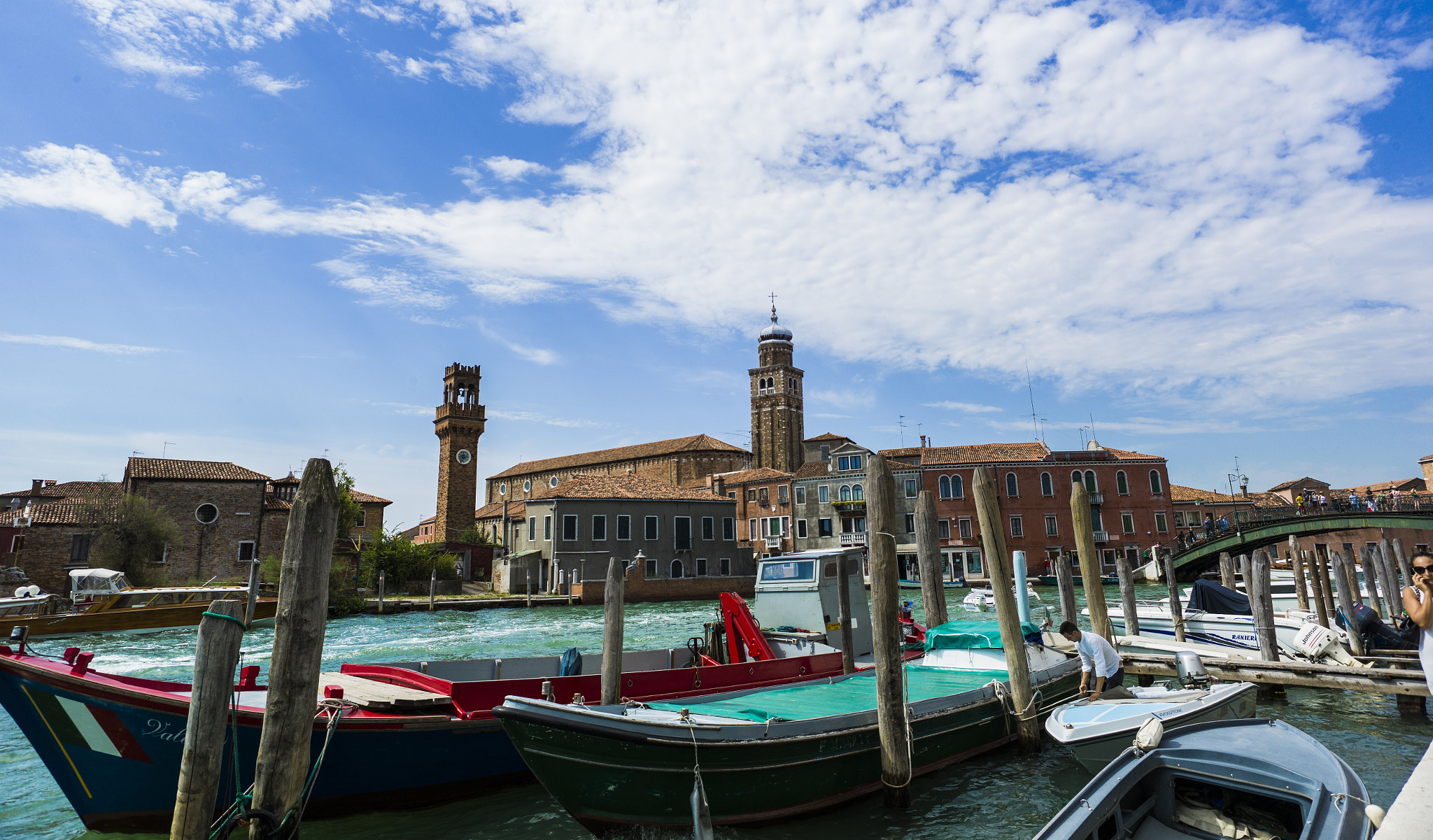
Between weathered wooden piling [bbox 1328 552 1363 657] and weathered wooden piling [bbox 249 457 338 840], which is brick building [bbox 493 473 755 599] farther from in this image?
weathered wooden piling [bbox 249 457 338 840]

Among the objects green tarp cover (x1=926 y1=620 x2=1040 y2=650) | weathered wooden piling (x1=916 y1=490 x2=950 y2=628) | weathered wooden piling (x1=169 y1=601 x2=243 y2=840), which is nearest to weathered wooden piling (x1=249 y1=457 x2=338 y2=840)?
weathered wooden piling (x1=169 y1=601 x2=243 y2=840)

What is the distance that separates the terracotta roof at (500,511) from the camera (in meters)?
43.6

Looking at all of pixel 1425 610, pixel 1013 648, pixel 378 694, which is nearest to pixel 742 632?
pixel 1013 648

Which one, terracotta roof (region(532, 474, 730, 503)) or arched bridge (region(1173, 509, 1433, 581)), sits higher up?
terracotta roof (region(532, 474, 730, 503))

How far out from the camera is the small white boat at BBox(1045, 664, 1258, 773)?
6.91 meters

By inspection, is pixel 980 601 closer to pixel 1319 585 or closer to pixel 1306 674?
pixel 1319 585

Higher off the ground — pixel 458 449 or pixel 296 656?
pixel 458 449

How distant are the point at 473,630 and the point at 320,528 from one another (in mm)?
21395

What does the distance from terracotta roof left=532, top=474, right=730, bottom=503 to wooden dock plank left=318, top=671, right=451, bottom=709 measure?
29.7 metres

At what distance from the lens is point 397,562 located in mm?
36375

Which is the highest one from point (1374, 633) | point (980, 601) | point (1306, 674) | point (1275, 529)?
point (1275, 529)

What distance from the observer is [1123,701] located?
24.6 ft

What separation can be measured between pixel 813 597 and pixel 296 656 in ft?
24.3

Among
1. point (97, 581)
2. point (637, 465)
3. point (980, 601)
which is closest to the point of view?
point (97, 581)
